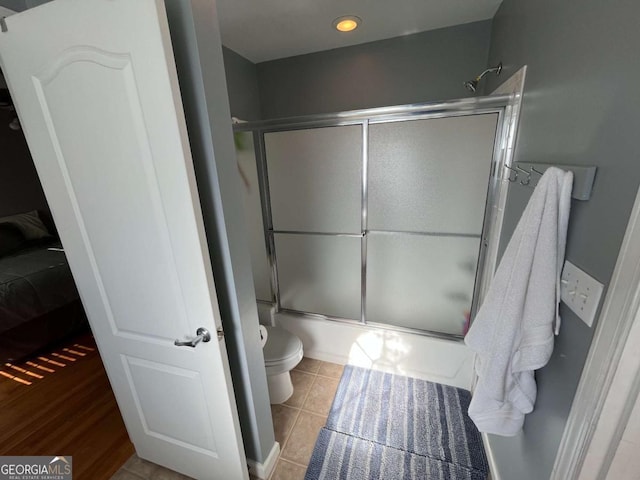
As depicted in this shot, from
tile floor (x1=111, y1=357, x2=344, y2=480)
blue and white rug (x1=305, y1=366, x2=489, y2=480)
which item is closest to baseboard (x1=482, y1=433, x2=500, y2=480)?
blue and white rug (x1=305, y1=366, x2=489, y2=480)

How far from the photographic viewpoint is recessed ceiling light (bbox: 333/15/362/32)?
1663mm

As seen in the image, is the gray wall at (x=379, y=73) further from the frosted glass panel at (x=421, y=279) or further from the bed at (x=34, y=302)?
the bed at (x=34, y=302)

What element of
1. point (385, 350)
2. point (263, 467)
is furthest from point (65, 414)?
point (385, 350)

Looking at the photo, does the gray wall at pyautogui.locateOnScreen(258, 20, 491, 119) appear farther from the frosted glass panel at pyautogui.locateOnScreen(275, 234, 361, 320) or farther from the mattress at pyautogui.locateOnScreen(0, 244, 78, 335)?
the mattress at pyautogui.locateOnScreen(0, 244, 78, 335)

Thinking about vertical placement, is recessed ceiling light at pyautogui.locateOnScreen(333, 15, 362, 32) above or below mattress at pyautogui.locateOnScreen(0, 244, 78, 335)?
above

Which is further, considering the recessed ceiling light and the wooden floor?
the recessed ceiling light

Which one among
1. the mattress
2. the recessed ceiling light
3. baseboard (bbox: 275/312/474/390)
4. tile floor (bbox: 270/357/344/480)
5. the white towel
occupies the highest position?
the recessed ceiling light

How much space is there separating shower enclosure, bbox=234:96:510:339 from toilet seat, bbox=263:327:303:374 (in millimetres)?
438

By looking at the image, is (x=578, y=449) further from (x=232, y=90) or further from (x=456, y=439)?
(x=232, y=90)

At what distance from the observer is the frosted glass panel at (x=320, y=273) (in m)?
2.04

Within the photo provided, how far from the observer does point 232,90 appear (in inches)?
80.8

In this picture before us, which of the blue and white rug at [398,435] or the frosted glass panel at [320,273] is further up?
the frosted glass panel at [320,273]

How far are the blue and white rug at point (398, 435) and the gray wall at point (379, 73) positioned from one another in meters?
2.12

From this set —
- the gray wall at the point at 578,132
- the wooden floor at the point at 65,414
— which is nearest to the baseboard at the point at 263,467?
the wooden floor at the point at 65,414
